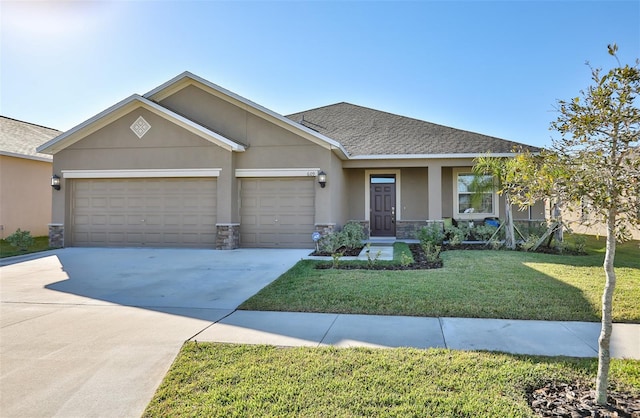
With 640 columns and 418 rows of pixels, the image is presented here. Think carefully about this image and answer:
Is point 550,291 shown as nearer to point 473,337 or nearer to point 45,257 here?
point 473,337

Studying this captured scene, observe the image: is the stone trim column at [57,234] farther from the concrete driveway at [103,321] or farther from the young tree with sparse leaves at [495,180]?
the young tree with sparse leaves at [495,180]

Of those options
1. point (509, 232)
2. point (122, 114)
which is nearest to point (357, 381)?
point (509, 232)

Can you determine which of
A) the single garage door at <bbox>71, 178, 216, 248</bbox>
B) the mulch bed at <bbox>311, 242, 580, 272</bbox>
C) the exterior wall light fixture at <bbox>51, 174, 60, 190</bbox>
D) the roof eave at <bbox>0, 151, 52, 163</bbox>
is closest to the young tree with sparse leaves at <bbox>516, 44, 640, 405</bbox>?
the mulch bed at <bbox>311, 242, 580, 272</bbox>

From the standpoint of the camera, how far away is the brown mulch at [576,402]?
8.95 ft

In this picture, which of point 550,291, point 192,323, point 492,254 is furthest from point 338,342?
point 492,254

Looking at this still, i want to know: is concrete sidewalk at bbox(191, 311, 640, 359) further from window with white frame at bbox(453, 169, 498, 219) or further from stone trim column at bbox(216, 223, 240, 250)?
window with white frame at bbox(453, 169, 498, 219)

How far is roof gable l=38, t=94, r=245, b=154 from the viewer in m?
11.9

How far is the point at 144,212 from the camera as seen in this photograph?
12.6 meters

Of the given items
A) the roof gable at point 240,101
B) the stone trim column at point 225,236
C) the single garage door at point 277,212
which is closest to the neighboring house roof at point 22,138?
the roof gable at point 240,101

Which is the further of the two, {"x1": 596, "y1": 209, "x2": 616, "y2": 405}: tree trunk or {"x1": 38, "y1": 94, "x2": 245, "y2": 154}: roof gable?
{"x1": 38, "y1": 94, "x2": 245, "y2": 154}: roof gable

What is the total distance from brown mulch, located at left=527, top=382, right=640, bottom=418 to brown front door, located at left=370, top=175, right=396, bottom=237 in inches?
488

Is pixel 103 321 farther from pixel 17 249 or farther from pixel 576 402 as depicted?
pixel 17 249

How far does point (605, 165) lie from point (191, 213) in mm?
11423

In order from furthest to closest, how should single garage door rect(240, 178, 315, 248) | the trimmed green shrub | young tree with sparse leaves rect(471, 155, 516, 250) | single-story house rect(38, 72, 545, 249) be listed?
single garage door rect(240, 178, 315, 248), single-story house rect(38, 72, 545, 249), the trimmed green shrub, young tree with sparse leaves rect(471, 155, 516, 250)
